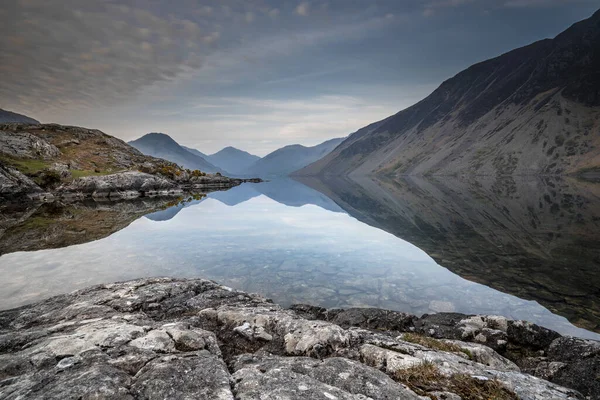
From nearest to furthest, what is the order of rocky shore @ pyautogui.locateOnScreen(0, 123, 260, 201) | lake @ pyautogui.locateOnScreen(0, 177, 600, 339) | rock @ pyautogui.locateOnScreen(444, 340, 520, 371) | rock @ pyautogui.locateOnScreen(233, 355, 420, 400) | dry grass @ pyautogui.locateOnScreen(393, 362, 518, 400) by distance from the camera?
rock @ pyautogui.locateOnScreen(233, 355, 420, 400) → dry grass @ pyautogui.locateOnScreen(393, 362, 518, 400) → rock @ pyautogui.locateOnScreen(444, 340, 520, 371) → lake @ pyautogui.locateOnScreen(0, 177, 600, 339) → rocky shore @ pyautogui.locateOnScreen(0, 123, 260, 201)

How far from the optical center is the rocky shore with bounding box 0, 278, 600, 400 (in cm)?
636

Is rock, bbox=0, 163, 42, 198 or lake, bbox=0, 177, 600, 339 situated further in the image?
rock, bbox=0, 163, 42, 198

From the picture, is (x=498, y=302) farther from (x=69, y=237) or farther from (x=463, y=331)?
(x=69, y=237)

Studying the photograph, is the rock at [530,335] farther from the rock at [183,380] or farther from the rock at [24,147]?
the rock at [24,147]

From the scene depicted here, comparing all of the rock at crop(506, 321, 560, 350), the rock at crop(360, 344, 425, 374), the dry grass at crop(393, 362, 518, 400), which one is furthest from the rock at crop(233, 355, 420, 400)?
the rock at crop(506, 321, 560, 350)

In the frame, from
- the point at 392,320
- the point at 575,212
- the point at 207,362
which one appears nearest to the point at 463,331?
the point at 392,320

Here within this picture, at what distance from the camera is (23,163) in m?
112

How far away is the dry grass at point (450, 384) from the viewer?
6.75 meters

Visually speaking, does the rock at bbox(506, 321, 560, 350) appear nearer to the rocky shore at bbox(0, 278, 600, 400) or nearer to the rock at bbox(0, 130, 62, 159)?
the rocky shore at bbox(0, 278, 600, 400)

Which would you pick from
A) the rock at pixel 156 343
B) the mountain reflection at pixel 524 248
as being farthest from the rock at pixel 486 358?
the mountain reflection at pixel 524 248

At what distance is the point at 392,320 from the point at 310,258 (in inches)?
569

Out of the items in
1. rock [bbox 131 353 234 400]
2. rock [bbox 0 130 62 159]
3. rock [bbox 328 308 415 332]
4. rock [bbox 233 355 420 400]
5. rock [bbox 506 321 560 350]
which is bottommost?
rock [bbox 328 308 415 332]

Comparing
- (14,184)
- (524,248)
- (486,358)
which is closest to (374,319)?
(486,358)

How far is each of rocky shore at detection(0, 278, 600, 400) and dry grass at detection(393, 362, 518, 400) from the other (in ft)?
0.09
